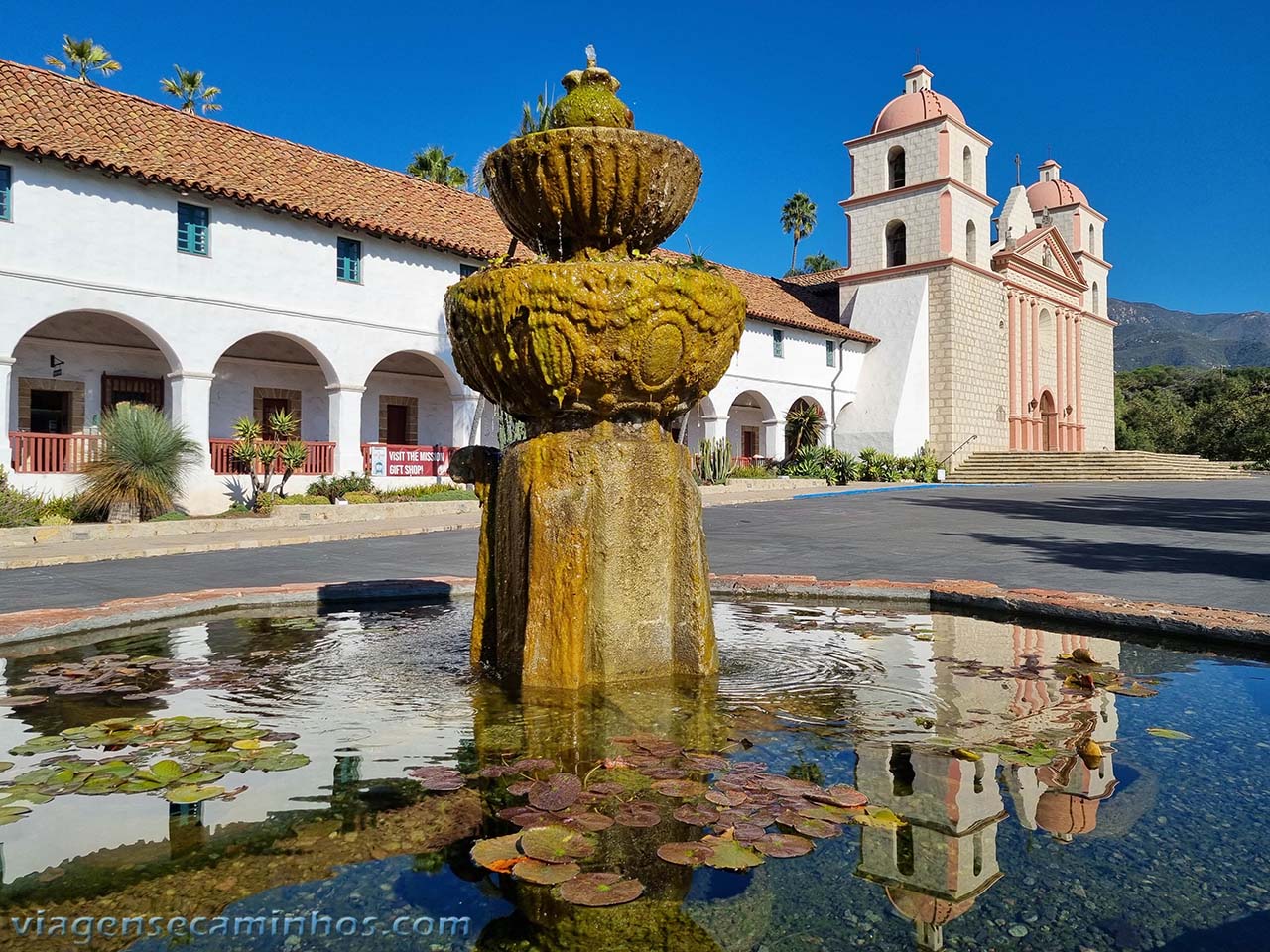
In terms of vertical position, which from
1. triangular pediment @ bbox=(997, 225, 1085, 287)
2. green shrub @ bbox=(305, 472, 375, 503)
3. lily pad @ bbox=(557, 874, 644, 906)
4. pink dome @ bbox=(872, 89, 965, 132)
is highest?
pink dome @ bbox=(872, 89, 965, 132)

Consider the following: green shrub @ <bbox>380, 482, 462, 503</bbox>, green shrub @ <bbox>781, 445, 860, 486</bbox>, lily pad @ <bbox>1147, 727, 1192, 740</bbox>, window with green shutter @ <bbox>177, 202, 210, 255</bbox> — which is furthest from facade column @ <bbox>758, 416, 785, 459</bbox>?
lily pad @ <bbox>1147, 727, 1192, 740</bbox>

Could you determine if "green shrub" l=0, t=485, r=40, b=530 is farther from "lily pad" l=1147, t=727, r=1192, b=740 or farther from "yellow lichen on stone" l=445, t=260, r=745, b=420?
"lily pad" l=1147, t=727, r=1192, b=740

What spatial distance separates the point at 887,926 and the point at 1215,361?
236 metres

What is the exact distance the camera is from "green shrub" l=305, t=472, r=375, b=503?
1752 centimetres

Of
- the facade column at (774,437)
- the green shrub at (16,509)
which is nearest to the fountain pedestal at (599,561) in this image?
the green shrub at (16,509)

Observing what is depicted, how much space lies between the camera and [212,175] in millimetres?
16453

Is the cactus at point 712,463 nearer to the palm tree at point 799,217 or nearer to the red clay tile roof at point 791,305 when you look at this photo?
the red clay tile roof at point 791,305

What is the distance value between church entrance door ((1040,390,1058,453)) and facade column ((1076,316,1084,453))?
184 centimetres

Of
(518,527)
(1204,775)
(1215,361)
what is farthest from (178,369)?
(1215,361)

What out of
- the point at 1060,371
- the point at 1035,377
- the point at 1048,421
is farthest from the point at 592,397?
the point at 1060,371

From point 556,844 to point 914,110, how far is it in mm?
34857

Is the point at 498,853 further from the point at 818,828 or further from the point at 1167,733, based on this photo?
the point at 1167,733

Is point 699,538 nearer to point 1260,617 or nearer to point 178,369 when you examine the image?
point 1260,617

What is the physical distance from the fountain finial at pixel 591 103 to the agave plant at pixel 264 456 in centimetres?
1400
